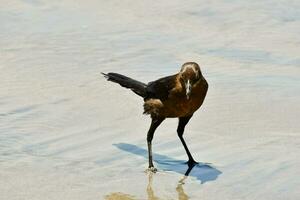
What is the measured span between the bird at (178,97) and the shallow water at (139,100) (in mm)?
303

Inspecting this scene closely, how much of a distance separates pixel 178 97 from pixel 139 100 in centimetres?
209

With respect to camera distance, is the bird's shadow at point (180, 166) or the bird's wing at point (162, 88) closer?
the bird's shadow at point (180, 166)

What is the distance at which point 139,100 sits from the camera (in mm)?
8547

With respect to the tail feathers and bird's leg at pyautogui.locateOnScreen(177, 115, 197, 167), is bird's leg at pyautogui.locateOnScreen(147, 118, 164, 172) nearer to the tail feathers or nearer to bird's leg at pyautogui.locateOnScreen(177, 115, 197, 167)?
bird's leg at pyautogui.locateOnScreen(177, 115, 197, 167)

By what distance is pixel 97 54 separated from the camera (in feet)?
33.9

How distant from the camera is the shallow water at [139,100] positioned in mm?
6250

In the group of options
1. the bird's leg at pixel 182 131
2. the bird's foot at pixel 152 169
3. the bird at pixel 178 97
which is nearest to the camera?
the bird at pixel 178 97

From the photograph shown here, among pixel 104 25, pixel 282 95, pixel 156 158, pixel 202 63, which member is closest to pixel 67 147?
pixel 156 158

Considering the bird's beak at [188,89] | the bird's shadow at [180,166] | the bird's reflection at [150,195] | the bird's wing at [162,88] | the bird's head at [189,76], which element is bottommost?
the bird's shadow at [180,166]

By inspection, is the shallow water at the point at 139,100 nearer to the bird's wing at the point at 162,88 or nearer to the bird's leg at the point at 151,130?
the bird's leg at the point at 151,130

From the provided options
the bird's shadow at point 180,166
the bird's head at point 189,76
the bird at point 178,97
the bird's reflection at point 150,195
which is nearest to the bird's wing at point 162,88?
the bird at point 178,97

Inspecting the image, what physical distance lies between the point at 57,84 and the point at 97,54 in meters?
1.44

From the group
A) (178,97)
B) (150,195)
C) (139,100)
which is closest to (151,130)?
(178,97)

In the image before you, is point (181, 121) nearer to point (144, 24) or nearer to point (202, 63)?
point (202, 63)
